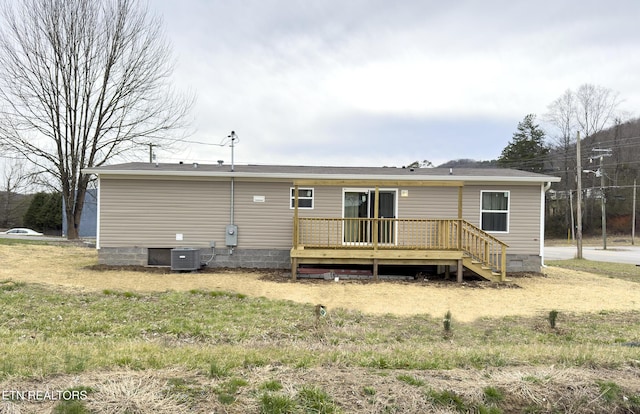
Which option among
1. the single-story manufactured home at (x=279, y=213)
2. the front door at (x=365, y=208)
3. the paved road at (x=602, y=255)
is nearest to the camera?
the single-story manufactured home at (x=279, y=213)

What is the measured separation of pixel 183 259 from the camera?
34.6ft

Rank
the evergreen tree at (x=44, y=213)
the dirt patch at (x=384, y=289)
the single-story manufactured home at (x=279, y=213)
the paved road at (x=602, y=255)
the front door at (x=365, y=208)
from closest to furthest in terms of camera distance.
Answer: the dirt patch at (x=384, y=289), the single-story manufactured home at (x=279, y=213), the front door at (x=365, y=208), the paved road at (x=602, y=255), the evergreen tree at (x=44, y=213)

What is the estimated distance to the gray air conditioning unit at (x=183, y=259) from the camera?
10539 millimetres

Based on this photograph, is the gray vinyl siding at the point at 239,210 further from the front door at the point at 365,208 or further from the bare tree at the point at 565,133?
the bare tree at the point at 565,133

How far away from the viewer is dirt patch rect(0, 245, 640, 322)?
767 centimetres

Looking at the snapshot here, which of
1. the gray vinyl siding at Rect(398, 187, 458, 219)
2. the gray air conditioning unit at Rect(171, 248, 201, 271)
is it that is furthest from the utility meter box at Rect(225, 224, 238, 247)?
the gray vinyl siding at Rect(398, 187, 458, 219)

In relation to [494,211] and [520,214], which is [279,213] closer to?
[494,211]

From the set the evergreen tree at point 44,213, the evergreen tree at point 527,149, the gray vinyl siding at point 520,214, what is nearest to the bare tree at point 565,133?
the evergreen tree at point 527,149

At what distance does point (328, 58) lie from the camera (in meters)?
14.1

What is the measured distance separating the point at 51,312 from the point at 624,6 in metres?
17.0

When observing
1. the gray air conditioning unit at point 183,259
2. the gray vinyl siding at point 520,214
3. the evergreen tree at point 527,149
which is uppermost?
the evergreen tree at point 527,149

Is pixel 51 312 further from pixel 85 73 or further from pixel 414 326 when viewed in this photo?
pixel 85 73

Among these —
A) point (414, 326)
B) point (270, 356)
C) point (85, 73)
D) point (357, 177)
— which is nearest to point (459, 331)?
point (414, 326)

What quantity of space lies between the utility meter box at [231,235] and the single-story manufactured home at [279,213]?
0.09 ft
